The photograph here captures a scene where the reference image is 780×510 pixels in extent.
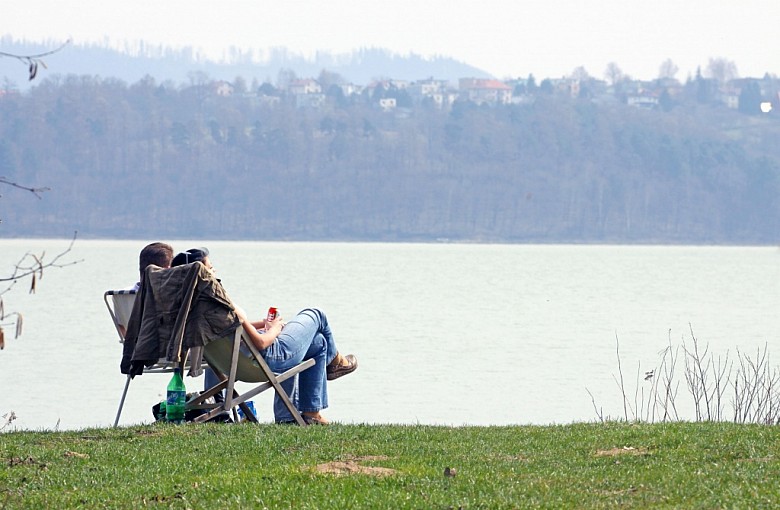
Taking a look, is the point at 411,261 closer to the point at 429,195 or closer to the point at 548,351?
the point at 429,195

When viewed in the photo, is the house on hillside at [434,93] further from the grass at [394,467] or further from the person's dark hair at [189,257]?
the grass at [394,467]

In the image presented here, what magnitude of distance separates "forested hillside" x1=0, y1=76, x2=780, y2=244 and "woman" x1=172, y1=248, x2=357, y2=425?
93.0 metres

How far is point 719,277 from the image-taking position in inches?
2279

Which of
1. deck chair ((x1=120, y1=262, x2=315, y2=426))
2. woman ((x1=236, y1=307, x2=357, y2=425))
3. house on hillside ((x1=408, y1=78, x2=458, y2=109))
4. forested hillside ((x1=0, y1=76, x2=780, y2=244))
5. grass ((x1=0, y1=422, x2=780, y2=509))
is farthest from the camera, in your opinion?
house on hillside ((x1=408, y1=78, x2=458, y2=109))

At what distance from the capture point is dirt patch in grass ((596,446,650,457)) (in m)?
6.11

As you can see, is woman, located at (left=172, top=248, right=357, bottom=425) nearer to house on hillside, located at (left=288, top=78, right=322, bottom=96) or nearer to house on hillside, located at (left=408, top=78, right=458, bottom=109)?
house on hillside, located at (left=408, top=78, right=458, bottom=109)

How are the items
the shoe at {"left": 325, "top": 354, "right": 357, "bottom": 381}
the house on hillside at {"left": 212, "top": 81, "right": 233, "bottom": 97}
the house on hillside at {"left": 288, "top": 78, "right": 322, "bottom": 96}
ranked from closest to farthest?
1. the shoe at {"left": 325, "top": 354, "right": 357, "bottom": 381}
2. the house on hillside at {"left": 212, "top": 81, "right": 233, "bottom": 97}
3. the house on hillside at {"left": 288, "top": 78, "right": 322, "bottom": 96}

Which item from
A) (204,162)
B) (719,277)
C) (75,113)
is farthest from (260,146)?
(719,277)

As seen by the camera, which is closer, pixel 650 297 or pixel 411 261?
pixel 650 297

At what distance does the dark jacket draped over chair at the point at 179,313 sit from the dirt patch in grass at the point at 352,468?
4.67 ft

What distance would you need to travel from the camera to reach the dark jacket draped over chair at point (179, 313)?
7.11 m

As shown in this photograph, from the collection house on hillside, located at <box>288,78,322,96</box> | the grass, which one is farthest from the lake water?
house on hillside, located at <box>288,78,322,96</box>

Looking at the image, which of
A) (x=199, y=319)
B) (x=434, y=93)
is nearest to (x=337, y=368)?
(x=199, y=319)

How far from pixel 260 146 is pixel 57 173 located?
57.1 feet
